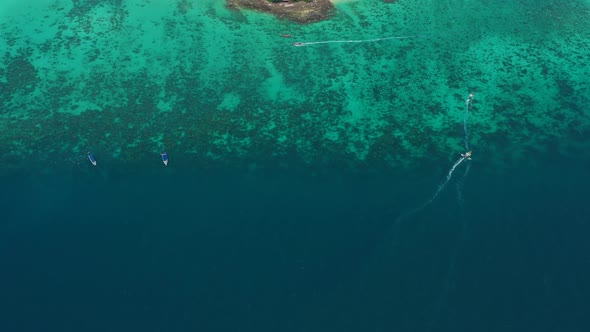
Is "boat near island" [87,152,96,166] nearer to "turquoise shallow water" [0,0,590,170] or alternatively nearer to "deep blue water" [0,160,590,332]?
"deep blue water" [0,160,590,332]

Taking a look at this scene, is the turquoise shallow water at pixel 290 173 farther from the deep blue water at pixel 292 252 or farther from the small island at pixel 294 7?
the small island at pixel 294 7

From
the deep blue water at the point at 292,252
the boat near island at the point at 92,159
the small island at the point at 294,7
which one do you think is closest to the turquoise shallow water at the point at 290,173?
the deep blue water at the point at 292,252

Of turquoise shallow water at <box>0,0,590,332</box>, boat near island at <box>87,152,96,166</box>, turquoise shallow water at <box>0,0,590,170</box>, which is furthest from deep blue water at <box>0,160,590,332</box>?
turquoise shallow water at <box>0,0,590,170</box>

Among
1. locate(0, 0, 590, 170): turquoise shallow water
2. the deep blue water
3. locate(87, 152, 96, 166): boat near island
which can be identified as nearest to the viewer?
the deep blue water

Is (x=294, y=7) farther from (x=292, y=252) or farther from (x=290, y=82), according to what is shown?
(x=292, y=252)

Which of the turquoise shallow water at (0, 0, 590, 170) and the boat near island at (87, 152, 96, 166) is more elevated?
the turquoise shallow water at (0, 0, 590, 170)

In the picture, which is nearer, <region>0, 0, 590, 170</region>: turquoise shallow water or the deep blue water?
the deep blue water

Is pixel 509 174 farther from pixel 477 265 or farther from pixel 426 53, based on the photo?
pixel 426 53

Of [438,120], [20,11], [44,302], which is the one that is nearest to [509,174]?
[438,120]
